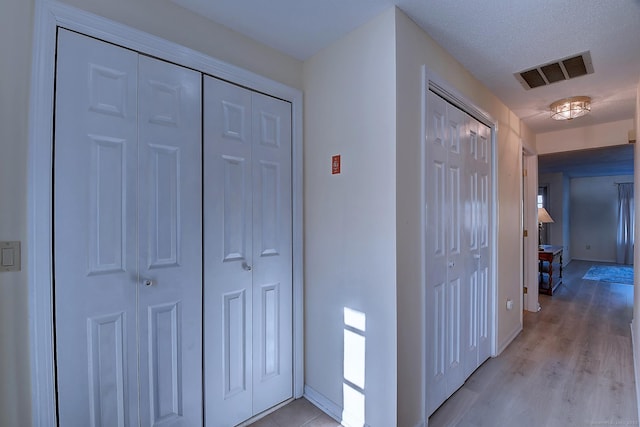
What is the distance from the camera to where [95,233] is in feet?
4.19

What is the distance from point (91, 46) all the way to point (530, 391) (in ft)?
11.0

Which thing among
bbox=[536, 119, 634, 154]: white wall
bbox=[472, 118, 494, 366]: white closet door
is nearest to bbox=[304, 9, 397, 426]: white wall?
bbox=[472, 118, 494, 366]: white closet door

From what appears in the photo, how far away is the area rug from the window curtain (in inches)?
18.3

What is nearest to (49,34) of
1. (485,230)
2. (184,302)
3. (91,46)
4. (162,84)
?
(91,46)

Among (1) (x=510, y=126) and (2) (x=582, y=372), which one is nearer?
(2) (x=582, y=372)

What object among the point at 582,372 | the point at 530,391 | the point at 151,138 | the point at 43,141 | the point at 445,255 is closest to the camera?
the point at 43,141

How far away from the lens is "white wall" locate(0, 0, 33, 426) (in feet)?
3.59

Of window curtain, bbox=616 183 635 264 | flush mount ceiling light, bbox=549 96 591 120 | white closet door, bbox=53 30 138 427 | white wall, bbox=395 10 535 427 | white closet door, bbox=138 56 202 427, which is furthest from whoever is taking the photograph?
window curtain, bbox=616 183 635 264

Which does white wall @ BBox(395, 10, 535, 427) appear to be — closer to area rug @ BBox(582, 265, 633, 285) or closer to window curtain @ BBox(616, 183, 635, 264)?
area rug @ BBox(582, 265, 633, 285)

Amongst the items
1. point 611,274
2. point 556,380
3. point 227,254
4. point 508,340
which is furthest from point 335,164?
point 611,274

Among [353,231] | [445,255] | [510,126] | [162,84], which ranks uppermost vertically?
[510,126]

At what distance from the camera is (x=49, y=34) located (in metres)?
1.17

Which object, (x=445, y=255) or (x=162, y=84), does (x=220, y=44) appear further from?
(x=445, y=255)

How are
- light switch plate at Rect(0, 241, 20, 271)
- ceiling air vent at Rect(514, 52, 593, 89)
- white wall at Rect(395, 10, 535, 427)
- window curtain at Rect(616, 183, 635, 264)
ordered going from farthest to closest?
→ window curtain at Rect(616, 183, 635, 264) < ceiling air vent at Rect(514, 52, 593, 89) < white wall at Rect(395, 10, 535, 427) < light switch plate at Rect(0, 241, 20, 271)
